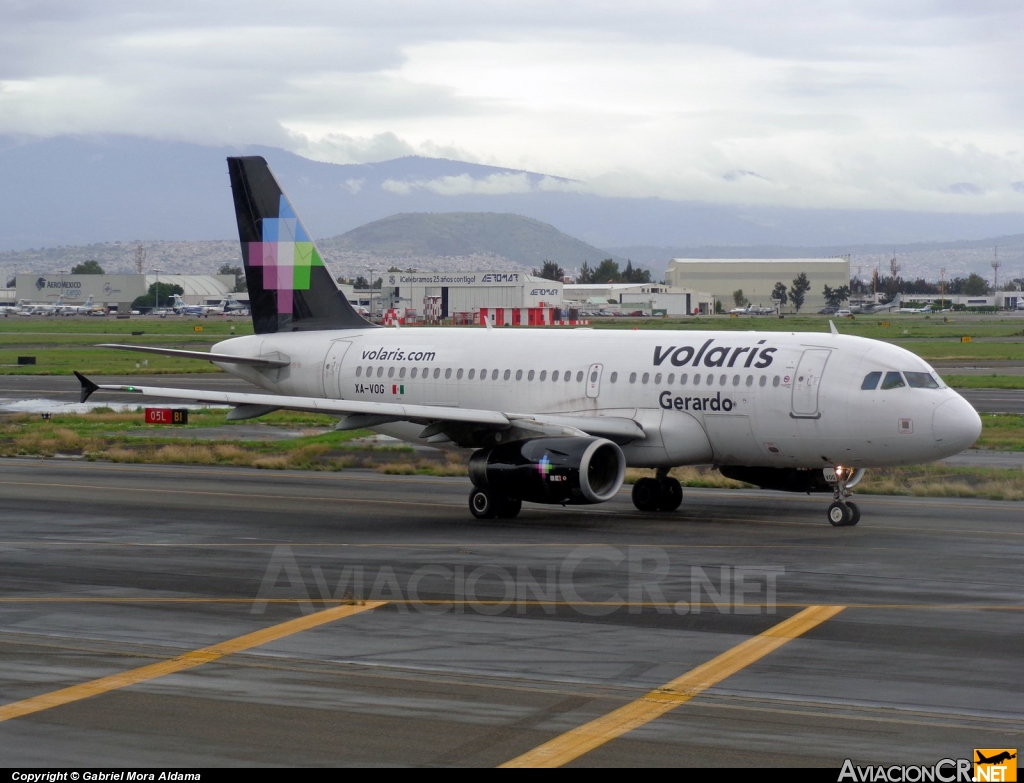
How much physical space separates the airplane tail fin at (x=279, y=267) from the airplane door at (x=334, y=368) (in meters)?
1.21

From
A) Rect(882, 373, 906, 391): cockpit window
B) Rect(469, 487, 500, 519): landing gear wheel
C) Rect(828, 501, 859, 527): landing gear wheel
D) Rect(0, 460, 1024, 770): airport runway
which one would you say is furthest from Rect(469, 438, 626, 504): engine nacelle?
Rect(882, 373, 906, 391): cockpit window

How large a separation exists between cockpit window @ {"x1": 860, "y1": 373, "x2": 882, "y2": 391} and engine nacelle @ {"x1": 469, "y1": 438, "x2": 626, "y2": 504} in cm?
524

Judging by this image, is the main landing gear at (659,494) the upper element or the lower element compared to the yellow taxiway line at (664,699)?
upper

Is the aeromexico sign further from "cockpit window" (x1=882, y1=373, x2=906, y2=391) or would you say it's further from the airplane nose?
the airplane nose

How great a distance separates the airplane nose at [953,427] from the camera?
28.3 m

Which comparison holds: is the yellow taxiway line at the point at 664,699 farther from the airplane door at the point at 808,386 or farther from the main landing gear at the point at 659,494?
A: the main landing gear at the point at 659,494

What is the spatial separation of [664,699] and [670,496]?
55.7 feet

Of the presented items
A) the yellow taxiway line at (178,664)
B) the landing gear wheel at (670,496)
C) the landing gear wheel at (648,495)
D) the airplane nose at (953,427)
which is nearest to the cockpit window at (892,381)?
the airplane nose at (953,427)

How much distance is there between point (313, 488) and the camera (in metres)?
36.7

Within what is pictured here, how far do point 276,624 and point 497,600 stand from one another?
3.53 m

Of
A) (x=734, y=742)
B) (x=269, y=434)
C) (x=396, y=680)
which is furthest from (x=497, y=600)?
(x=269, y=434)

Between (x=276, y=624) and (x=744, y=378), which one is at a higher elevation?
(x=744, y=378)

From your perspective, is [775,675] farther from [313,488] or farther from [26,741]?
[313,488]

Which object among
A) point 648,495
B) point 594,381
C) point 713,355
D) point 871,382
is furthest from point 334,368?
point 871,382
